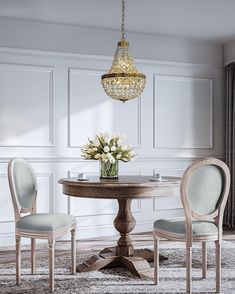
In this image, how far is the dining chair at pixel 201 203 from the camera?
295 cm

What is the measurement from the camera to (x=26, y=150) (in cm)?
486

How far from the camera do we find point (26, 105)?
487 cm

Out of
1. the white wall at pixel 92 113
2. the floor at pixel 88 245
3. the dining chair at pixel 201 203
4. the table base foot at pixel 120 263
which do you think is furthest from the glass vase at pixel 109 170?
the white wall at pixel 92 113

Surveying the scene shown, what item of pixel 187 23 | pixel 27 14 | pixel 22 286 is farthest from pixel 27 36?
pixel 22 286

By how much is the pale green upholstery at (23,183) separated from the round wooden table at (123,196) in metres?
0.23

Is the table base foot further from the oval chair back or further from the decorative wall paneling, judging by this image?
the decorative wall paneling

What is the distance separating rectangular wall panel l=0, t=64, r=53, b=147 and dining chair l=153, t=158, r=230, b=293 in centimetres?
228

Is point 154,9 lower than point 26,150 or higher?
higher

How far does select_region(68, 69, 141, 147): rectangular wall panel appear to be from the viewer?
16.6ft

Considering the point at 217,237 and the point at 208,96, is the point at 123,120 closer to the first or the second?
the point at 208,96

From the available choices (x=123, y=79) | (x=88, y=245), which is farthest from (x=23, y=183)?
(x=88, y=245)

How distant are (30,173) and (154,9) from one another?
2.06m

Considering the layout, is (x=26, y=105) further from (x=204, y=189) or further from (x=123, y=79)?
(x=204, y=189)

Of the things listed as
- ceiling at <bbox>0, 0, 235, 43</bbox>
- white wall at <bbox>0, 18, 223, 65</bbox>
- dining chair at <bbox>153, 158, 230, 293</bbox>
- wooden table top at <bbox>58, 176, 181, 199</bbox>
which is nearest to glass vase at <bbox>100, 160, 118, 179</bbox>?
wooden table top at <bbox>58, 176, 181, 199</bbox>
